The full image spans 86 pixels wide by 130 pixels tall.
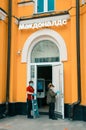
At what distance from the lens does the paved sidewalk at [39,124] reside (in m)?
9.59

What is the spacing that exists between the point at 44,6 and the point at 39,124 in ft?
20.0

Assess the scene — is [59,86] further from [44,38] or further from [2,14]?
[2,14]

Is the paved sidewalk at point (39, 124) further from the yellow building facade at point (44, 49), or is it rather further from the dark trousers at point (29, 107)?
A: the yellow building facade at point (44, 49)

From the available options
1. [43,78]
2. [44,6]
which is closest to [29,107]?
[43,78]

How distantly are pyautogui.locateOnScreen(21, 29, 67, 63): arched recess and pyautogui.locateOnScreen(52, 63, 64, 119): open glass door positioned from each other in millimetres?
564

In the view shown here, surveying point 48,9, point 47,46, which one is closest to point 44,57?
point 47,46

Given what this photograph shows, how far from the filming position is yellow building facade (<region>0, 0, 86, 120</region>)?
37.0 feet

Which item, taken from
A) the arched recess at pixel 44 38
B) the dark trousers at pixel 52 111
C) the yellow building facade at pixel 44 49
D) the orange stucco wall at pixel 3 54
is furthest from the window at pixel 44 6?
the dark trousers at pixel 52 111

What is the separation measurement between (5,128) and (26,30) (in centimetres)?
547

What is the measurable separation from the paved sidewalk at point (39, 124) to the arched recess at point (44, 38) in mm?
3051

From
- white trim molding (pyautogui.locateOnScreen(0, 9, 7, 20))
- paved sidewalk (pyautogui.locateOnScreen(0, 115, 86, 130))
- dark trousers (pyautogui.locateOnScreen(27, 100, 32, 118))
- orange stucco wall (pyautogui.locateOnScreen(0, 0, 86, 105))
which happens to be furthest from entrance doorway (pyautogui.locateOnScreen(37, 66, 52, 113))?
white trim molding (pyautogui.locateOnScreen(0, 9, 7, 20))

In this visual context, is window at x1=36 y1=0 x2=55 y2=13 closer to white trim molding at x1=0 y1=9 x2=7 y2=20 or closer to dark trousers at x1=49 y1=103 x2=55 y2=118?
white trim molding at x1=0 y1=9 x2=7 y2=20

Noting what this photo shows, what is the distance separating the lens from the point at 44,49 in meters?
12.9

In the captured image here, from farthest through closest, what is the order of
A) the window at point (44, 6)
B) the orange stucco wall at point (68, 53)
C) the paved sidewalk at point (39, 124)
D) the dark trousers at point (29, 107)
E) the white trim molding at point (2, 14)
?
1. the window at point (44, 6)
2. the white trim molding at point (2, 14)
3. the dark trousers at point (29, 107)
4. the orange stucco wall at point (68, 53)
5. the paved sidewalk at point (39, 124)
